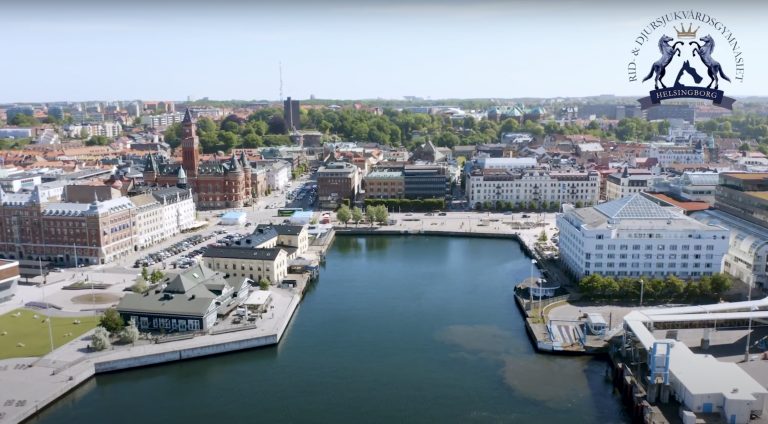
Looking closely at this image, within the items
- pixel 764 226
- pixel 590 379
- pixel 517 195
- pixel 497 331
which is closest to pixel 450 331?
pixel 497 331

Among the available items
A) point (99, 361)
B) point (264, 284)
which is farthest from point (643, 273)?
point (99, 361)

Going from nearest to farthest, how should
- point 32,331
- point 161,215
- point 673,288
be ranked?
point 32,331
point 673,288
point 161,215

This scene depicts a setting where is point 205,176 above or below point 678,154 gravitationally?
below

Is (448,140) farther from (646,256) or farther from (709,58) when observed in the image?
(709,58)

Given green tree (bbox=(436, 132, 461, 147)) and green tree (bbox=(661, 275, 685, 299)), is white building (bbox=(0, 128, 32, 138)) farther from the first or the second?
green tree (bbox=(661, 275, 685, 299))

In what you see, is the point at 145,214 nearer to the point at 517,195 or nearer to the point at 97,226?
the point at 97,226

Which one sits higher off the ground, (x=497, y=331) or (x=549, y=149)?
(x=549, y=149)
